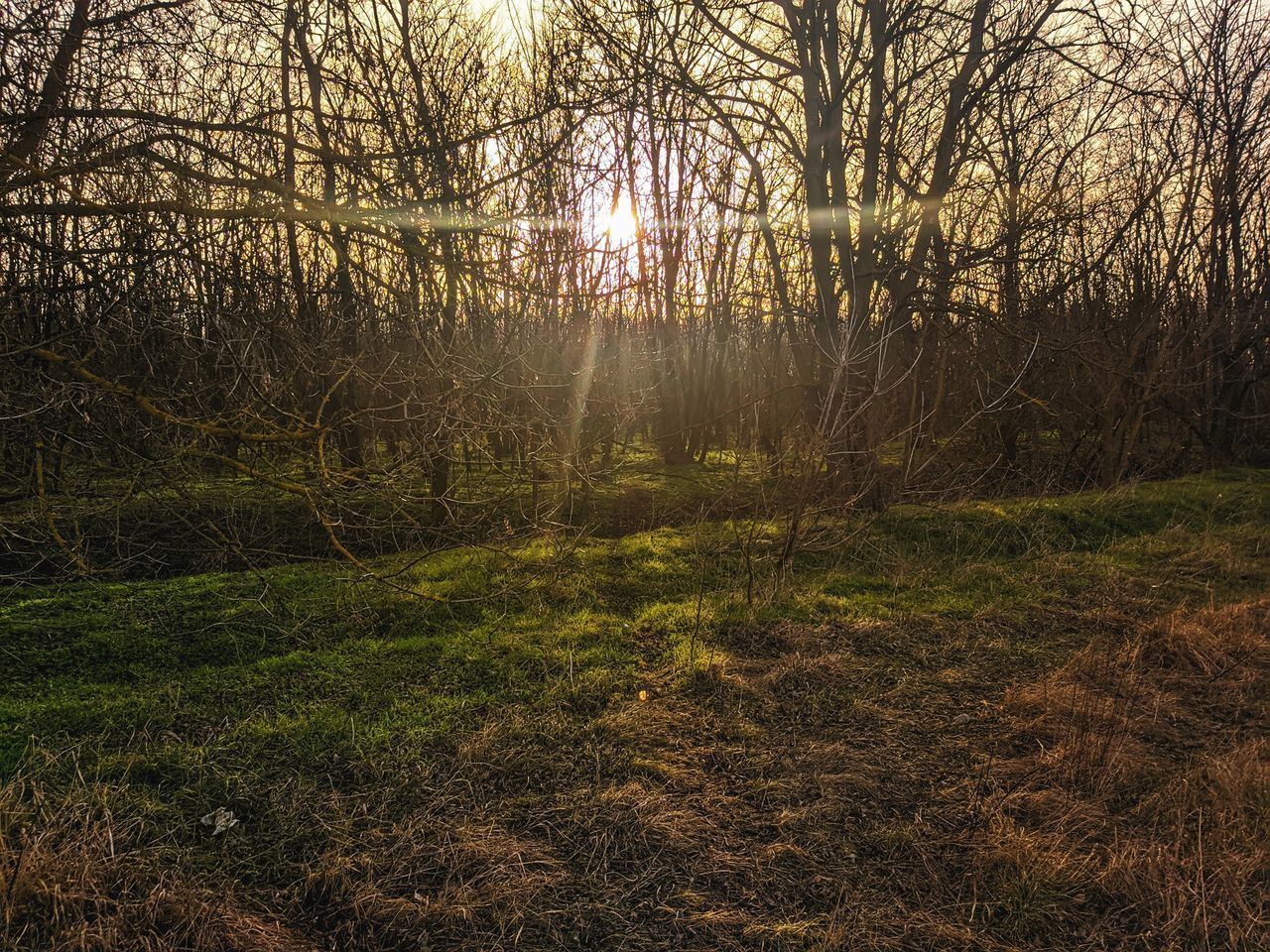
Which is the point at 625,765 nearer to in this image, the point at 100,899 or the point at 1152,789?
the point at 100,899

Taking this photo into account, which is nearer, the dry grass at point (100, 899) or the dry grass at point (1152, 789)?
the dry grass at point (100, 899)

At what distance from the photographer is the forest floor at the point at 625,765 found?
84.1 inches

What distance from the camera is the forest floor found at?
7.01 feet

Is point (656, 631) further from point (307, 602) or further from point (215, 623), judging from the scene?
point (215, 623)

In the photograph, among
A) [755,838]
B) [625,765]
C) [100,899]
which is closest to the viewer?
[100,899]

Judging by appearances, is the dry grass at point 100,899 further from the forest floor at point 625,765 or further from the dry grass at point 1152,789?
the dry grass at point 1152,789

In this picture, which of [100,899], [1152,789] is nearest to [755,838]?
[1152,789]

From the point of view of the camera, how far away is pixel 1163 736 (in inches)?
128

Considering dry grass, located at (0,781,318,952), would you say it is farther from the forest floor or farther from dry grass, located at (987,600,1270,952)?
dry grass, located at (987,600,1270,952)

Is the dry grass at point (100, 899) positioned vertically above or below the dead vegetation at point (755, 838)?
above

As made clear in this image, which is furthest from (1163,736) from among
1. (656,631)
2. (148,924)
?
(148,924)

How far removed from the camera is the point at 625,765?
299cm

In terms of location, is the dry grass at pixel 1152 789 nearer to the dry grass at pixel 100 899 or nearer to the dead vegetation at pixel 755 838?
the dead vegetation at pixel 755 838

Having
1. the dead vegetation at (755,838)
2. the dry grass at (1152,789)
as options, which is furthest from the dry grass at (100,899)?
the dry grass at (1152,789)
